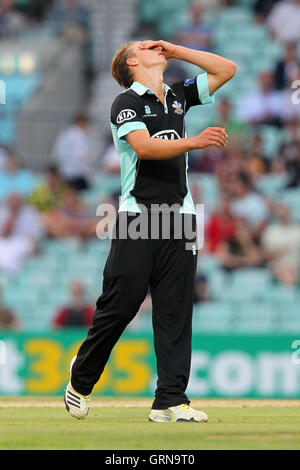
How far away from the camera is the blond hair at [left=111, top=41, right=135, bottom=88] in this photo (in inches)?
256

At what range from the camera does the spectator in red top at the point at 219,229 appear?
12523 mm

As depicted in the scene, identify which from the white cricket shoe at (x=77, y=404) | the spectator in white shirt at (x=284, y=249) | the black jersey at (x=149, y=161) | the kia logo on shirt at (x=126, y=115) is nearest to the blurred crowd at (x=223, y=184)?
the spectator in white shirt at (x=284, y=249)

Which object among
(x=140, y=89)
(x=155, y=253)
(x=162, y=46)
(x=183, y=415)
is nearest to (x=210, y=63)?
(x=162, y=46)

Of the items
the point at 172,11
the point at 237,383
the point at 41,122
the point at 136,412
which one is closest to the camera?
the point at 136,412

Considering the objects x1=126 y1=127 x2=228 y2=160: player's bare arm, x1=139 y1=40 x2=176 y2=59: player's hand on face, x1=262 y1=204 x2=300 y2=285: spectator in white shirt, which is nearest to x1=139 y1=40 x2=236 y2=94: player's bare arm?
x1=139 y1=40 x2=176 y2=59: player's hand on face

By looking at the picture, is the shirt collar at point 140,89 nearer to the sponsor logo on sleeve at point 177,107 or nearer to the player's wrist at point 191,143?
the sponsor logo on sleeve at point 177,107

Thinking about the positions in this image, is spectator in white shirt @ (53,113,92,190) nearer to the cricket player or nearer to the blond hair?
the blond hair

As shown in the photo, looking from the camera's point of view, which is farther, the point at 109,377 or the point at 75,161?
the point at 75,161

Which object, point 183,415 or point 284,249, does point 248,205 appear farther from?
point 183,415

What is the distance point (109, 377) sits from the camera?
1091cm

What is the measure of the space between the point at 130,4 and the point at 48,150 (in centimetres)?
291

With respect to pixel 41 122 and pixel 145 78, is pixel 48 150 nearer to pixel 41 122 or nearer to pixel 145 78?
pixel 41 122

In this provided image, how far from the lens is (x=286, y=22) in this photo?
50.5 ft
